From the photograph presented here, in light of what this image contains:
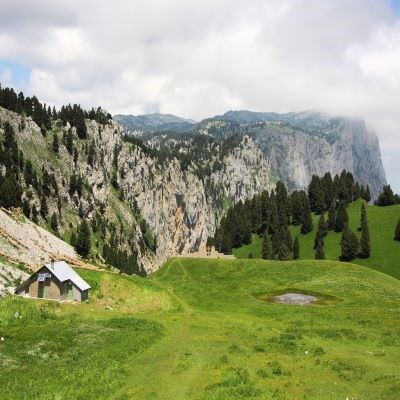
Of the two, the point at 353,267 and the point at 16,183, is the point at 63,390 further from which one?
the point at 16,183

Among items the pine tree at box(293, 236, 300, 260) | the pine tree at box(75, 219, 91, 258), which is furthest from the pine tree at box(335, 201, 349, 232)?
the pine tree at box(75, 219, 91, 258)

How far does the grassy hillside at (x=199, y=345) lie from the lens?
32156mm

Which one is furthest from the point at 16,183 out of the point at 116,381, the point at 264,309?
the point at 116,381

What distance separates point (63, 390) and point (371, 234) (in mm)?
170620

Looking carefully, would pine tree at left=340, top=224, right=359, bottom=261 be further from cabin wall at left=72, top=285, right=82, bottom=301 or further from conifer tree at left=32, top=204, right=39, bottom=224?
cabin wall at left=72, top=285, right=82, bottom=301

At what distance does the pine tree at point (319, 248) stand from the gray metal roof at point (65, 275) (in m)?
121

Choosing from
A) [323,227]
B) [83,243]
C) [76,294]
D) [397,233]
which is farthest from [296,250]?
[76,294]

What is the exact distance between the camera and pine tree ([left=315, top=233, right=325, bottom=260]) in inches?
6996

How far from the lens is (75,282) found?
70.0 meters

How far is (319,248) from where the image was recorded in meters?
180

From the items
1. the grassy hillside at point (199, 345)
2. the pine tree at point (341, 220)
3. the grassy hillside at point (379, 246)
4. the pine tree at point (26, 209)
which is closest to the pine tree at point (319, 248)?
the grassy hillside at point (379, 246)

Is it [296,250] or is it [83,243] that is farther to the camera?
[296,250]

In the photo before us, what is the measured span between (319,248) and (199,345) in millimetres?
140293

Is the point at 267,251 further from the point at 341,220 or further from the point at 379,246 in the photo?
the point at 379,246
